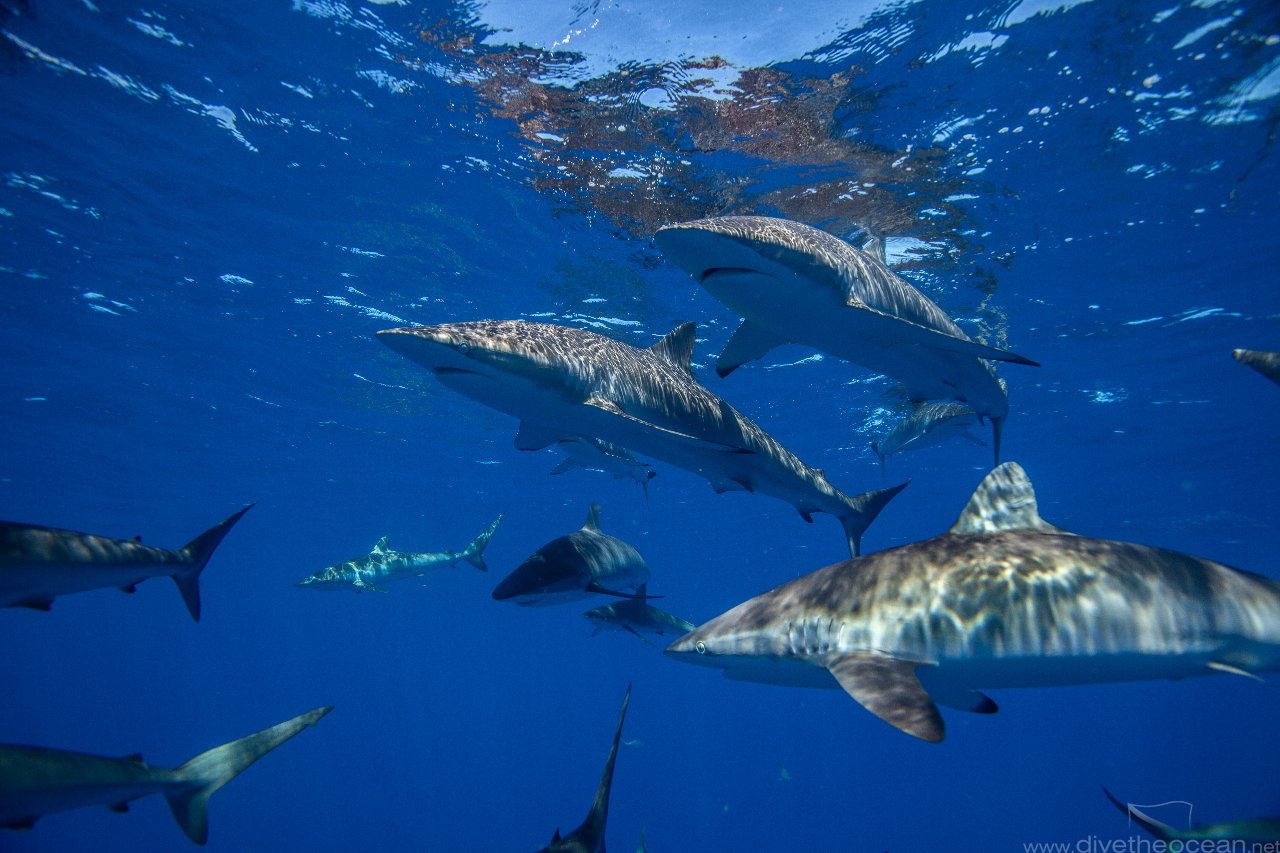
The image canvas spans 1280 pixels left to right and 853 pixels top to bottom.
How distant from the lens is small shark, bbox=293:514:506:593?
63.2 ft

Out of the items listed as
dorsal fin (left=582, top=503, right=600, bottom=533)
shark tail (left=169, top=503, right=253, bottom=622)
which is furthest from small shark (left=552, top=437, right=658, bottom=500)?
shark tail (left=169, top=503, right=253, bottom=622)

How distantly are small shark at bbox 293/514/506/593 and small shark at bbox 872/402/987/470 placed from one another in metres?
12.2

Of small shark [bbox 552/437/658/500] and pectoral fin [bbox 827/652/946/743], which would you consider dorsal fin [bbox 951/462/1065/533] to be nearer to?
pectoral fin [bbox 827/652/946/743]

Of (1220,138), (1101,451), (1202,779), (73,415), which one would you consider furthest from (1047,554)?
(1202,779)

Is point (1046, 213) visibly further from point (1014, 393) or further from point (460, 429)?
point (460, 429)

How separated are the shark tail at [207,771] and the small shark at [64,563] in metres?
1.81

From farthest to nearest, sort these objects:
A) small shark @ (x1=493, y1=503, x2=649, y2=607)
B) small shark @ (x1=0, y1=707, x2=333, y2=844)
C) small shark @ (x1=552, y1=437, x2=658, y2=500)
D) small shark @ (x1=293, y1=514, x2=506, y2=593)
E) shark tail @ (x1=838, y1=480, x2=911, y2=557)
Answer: small shark @ (x1=293, y1=514, x2=506, y2=593) < small shark @ (x1=552, y1=437, x2=658, y2=500) < shark tail @ (x1=838, y1=480, x2=911, y2=557) < small shark @ (x1=493, y1=503, x2=649, y2=607) < small shark @ (x1=0, y1=707, x2=333, y2=844)

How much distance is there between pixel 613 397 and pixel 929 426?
9.40m

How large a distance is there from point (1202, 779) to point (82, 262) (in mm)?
153978

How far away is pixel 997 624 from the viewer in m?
3.64

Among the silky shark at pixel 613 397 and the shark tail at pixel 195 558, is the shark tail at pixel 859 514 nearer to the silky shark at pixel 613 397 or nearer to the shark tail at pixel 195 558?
the silky shark at pixel 613 397

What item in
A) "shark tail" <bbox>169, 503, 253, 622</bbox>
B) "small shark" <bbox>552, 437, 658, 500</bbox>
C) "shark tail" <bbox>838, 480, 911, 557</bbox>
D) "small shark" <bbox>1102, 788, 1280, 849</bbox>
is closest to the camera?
"small shark" <bbox>1102, 788, 1280, 849</bbox>

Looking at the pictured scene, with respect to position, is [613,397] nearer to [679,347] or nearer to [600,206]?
[679,347]

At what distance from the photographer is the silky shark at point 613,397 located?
185 inches
